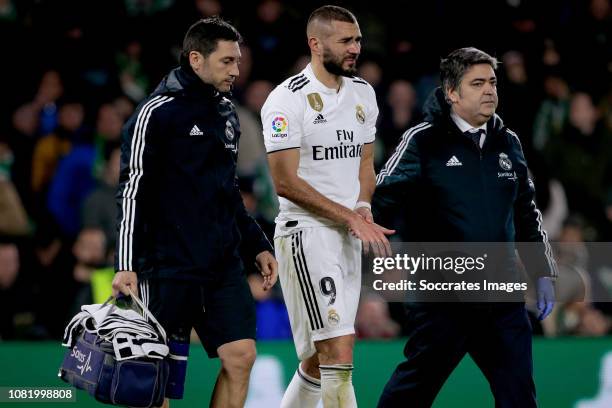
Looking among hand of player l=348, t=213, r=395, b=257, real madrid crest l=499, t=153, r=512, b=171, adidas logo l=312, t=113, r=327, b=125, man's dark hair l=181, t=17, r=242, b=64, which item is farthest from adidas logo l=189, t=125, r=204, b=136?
real madrid crest l=499, t=153, r=512, b=171

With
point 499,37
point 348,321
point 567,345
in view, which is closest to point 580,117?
point 499,37

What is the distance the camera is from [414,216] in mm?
6719

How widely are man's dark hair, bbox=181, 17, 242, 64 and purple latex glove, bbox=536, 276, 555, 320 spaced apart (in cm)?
202

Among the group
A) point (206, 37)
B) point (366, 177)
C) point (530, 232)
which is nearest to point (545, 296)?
point (530, 232)

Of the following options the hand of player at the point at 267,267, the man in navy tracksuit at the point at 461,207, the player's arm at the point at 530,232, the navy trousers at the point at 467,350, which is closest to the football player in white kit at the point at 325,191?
the hand of player at the point at 267,267

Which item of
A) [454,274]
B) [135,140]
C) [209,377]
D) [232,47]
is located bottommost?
[209,377]

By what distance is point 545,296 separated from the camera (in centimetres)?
680

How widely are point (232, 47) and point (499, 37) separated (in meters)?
5.96

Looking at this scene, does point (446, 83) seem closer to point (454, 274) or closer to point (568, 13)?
point (454, 274)

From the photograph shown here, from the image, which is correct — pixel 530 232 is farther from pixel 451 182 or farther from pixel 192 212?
pixel 192 212

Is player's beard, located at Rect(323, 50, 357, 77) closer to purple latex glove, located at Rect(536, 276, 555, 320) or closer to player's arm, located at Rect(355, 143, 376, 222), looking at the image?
player's arm, located at Rect(355, 143, 376, 222)

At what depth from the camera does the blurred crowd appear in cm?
948

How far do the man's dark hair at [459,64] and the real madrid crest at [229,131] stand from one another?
1136 mm

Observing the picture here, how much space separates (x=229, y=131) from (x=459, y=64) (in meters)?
1.25
